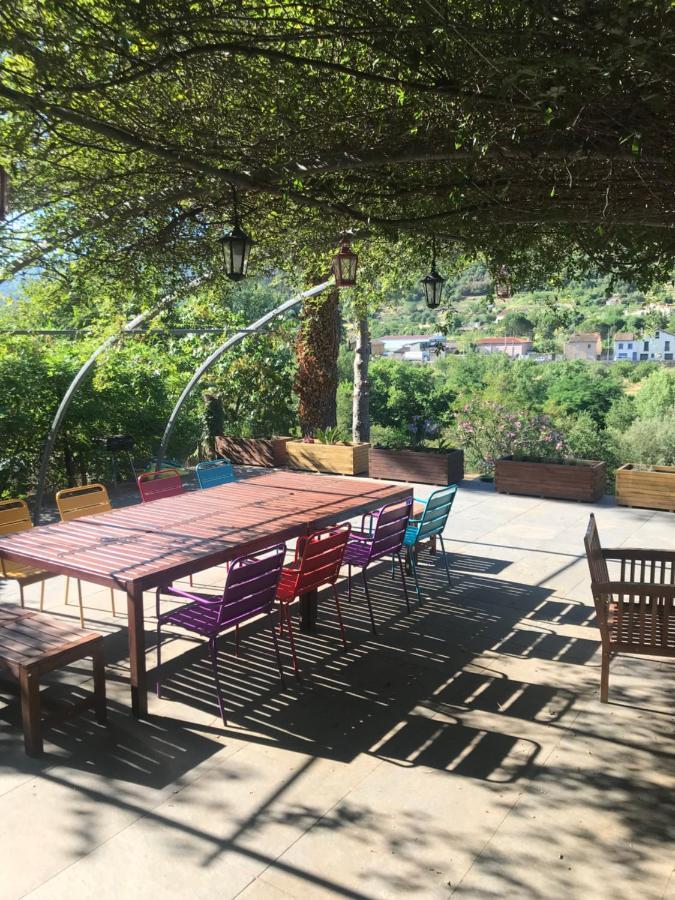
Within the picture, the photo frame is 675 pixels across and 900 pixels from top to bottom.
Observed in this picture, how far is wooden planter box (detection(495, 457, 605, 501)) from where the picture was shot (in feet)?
33.1

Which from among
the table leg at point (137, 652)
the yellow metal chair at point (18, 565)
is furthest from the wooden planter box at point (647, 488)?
the table leg at point (137, 652)

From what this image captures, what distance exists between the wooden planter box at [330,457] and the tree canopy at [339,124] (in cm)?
631

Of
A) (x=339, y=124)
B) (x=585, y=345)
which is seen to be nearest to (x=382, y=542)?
(x=339, y=124)

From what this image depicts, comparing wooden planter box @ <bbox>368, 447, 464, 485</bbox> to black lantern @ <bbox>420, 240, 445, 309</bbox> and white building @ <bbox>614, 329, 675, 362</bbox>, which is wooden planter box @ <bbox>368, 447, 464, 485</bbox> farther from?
white building @ <bbox>614, 329, 675, 362</bbox>

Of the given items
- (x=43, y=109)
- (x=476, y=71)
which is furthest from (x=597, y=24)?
(x=43, y=109)

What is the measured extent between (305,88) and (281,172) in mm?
431

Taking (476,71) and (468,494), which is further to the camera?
(468,494)

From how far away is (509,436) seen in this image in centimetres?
1225

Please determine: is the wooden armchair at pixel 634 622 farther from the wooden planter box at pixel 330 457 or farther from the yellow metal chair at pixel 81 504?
the wooden planter box at pixel 330 457

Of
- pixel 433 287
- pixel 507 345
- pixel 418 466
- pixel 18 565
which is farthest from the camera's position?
pixel 507 345

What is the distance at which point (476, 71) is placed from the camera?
10.3 feet

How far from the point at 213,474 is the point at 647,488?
18.1 ft

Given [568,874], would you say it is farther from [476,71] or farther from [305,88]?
[305,88]

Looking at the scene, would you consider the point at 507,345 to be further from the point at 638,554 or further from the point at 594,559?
the point at 594,559
